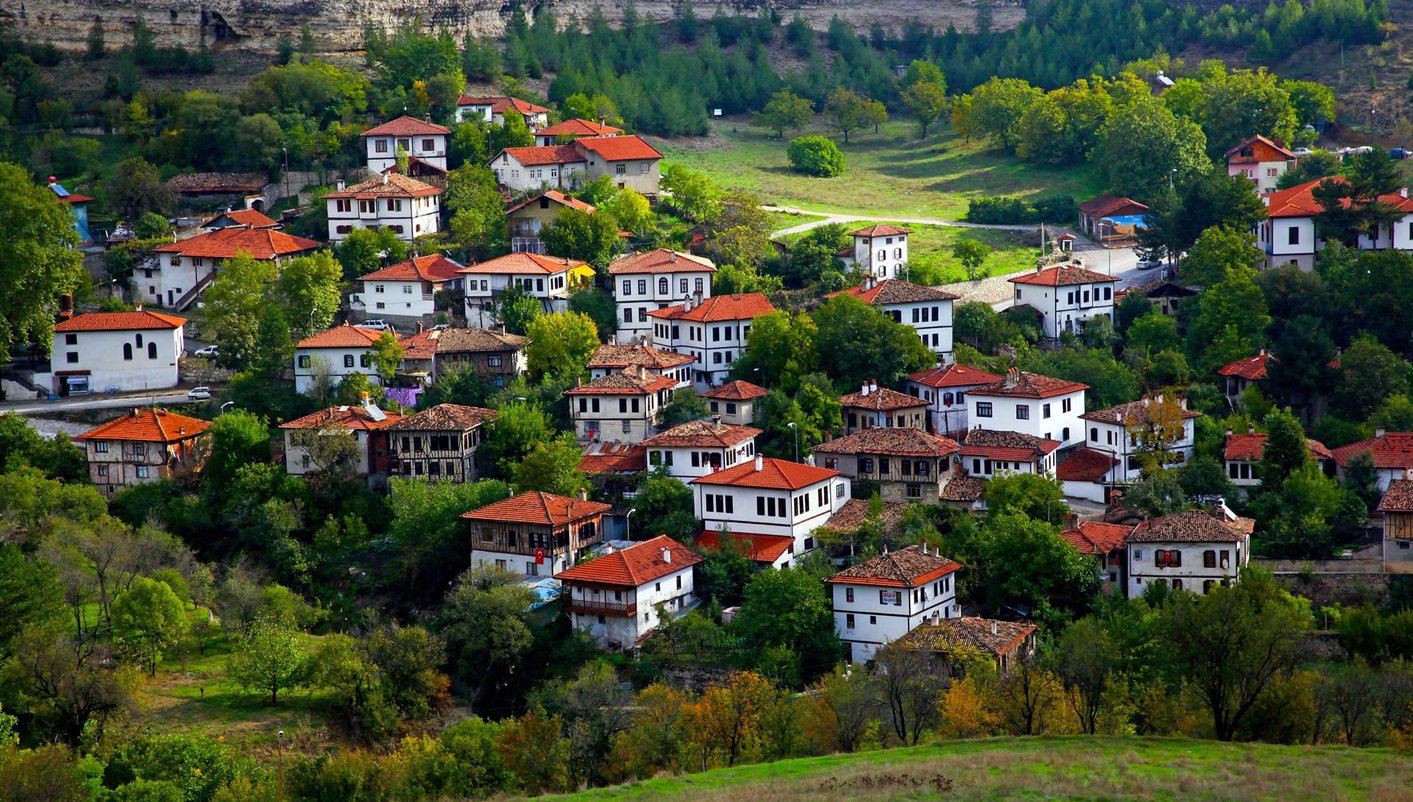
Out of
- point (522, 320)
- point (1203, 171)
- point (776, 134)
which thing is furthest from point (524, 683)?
point (776, 134)

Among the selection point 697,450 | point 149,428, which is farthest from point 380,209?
point 697,450

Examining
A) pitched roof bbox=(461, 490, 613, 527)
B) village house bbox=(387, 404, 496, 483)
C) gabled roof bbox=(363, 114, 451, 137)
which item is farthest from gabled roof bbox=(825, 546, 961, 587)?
gabled roof bbox=(363, 114, 451, 137)

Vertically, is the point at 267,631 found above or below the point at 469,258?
below

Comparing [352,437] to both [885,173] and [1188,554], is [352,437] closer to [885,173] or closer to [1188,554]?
[1188,554]

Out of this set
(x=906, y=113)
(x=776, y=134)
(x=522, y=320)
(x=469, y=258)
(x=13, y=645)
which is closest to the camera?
(x=13, y=645)

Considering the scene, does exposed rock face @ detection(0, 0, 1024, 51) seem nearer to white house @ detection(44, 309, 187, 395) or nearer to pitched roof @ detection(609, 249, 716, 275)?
white house @ detection(44, 309, 187, 395)

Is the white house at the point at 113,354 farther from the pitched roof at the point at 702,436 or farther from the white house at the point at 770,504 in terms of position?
the white house at the point at 770,504

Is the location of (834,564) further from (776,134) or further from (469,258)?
(776,134)

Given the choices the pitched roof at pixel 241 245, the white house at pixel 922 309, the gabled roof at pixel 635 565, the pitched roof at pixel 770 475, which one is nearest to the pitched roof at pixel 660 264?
the white house at pixel 922 309

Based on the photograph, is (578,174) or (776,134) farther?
(776,134)
